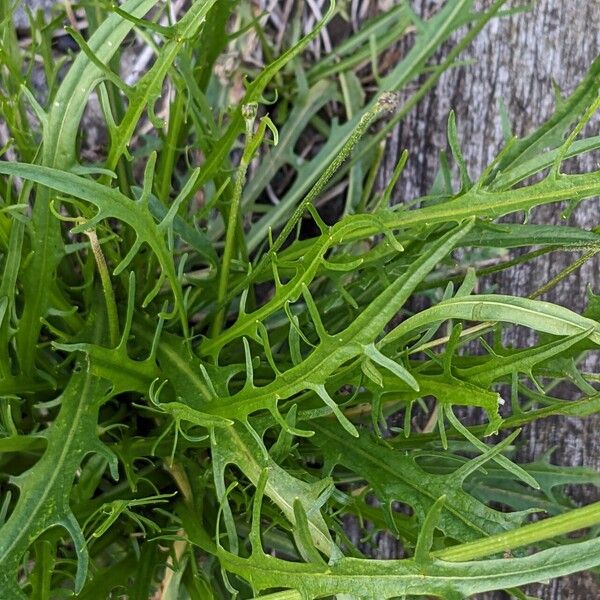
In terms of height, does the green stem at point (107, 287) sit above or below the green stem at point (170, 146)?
below

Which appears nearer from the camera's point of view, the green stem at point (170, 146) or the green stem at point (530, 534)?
the green stem at point (530, 534)

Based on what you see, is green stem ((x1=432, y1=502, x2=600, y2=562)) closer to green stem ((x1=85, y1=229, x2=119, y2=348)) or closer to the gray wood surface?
green stem ((x1=85, y1=229, x2=119, y2=348))

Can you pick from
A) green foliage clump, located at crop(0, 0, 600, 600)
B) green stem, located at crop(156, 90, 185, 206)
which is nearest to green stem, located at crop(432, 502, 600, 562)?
green foliage clump, located at crop(0, 0, 600, 600)

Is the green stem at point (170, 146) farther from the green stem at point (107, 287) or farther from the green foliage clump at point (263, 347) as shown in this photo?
the green stem at point (107, 287)

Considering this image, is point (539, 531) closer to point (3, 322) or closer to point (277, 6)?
point (3, 322)

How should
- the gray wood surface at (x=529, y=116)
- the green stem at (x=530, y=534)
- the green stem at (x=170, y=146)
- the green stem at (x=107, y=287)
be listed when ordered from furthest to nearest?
the gray wood surface at (x=529, y=116) → the green stem at (x=170, y=146) → the green stem at (x=107, y=287) → the green stem at (x=530, y=534)

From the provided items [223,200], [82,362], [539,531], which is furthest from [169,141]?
[539,531]

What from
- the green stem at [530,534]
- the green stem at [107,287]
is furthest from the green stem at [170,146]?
the green stem at [530,534]
